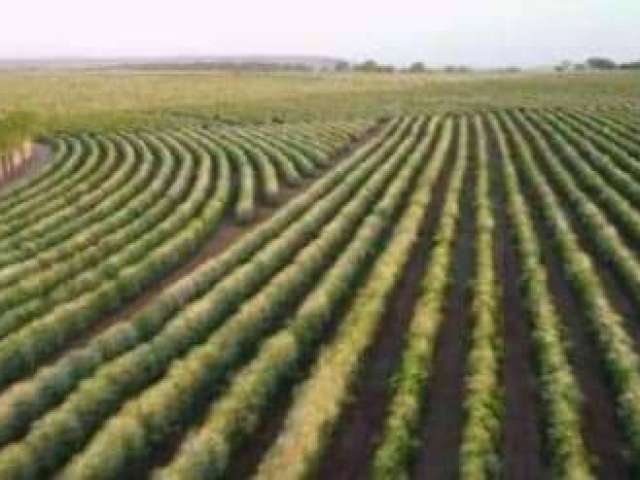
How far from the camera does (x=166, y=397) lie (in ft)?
58.7

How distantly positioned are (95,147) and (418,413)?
4259 centimetres

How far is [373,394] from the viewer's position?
62.1ft

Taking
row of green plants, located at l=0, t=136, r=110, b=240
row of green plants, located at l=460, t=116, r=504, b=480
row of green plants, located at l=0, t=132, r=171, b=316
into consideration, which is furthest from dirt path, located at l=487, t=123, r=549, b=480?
row of green plants, located at l=0, t=136, r=110, b=240

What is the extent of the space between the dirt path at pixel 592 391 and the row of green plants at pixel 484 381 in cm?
151

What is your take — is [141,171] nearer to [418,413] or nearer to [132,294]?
[132,294]

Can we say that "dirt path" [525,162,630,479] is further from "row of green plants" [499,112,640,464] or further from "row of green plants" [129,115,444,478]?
"row of green plants" [129,115,444,478]

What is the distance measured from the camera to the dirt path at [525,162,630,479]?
16.5 m

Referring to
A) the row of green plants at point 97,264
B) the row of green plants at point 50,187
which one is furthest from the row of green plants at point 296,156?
the row of green plants at point 50,187

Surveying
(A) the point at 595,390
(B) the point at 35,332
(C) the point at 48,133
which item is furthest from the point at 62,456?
(C) the point at 48,133

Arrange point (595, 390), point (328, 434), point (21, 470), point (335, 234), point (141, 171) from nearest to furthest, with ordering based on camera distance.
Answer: point (21, 470), point (328, 434), point (595, 390), point (335, 234), point (141, 171)

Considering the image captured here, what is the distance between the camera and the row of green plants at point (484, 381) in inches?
619

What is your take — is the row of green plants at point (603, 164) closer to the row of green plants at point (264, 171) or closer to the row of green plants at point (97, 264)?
the row of green plants at point (264, 171)

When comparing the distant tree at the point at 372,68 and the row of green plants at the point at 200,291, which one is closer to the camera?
the row of green plants at the point at 200,291

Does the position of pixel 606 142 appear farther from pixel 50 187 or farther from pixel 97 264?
pixel 97 264
